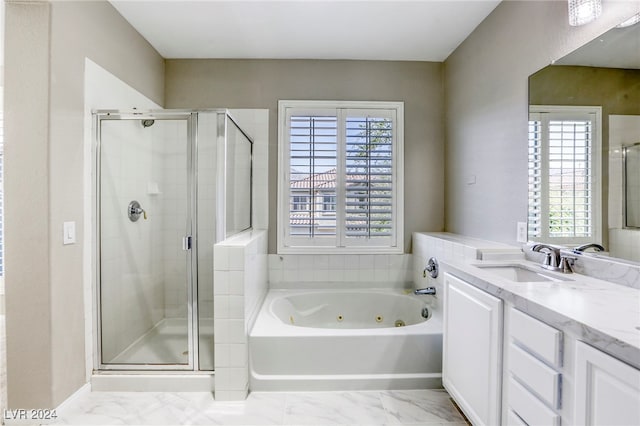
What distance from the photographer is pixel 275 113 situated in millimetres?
2797

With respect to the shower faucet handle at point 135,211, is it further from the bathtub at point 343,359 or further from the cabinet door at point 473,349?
the cabinet door at point 473,349

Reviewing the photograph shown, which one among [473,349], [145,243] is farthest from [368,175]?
[145,243]

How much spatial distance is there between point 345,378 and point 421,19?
2484mm

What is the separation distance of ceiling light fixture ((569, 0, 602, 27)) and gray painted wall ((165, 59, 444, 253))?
1.44 metres

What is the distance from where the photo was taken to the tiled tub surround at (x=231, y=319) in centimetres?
178

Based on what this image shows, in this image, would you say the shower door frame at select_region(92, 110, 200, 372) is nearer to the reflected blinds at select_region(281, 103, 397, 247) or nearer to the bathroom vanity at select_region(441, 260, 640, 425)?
the reflected blinds at select_region(281, 103, 397, 247)

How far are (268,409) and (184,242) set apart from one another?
43.7 inches

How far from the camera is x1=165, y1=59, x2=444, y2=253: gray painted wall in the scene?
9.16ft

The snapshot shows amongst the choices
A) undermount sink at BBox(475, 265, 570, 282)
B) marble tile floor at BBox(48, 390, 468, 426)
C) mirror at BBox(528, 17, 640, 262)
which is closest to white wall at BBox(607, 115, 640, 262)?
mirror at BBox(528, 17, 640, 262)

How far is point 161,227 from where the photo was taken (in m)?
2.02

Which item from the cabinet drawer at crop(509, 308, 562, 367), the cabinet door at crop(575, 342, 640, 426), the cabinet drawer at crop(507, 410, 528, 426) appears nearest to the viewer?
the cabinet door at crop(575, 342, 640, 426)

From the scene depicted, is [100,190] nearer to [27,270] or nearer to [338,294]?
[27,270]

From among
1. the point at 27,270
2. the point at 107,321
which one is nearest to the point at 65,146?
the point at 27,270

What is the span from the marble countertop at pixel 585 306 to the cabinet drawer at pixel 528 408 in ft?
0.89
